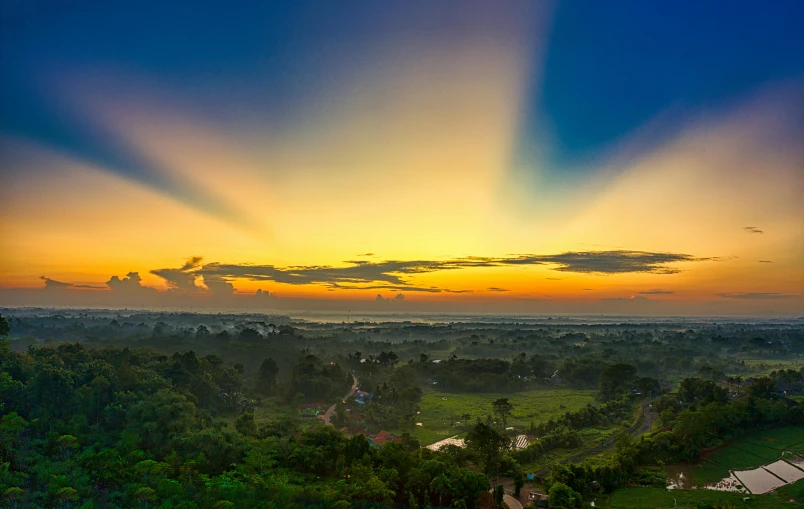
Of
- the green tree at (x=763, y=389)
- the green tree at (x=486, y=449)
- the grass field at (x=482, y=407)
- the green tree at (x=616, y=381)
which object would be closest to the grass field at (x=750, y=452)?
the green tree at (x=763, y=389)

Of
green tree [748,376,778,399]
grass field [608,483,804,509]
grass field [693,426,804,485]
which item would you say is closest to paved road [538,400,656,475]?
grass field [608,483,804,509]

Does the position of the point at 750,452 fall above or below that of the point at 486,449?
below

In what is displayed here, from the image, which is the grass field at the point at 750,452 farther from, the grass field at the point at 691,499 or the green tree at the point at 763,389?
the green tree at the point at 763,389

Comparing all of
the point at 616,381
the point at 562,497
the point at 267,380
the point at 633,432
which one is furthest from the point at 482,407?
the point at 562,497

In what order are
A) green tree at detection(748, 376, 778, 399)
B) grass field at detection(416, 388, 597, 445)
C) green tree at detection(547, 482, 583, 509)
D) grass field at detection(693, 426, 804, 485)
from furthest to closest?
green tree at detection(748, 376, 778, 399) → grass field at detection(416, 388, 597, 445) → grass field at detection(693, 426, 804, 485) → green tree at detection(547, 482, 583, 509)

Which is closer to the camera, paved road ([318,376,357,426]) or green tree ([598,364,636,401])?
paved road ([318,376,357,426])

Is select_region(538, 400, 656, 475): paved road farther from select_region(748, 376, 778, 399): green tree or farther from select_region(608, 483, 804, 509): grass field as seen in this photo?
select_region(748, 376, 778, 399): green tree

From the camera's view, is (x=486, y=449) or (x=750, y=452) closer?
(x=486, y=449)

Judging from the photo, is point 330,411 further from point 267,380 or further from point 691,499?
point 691,499

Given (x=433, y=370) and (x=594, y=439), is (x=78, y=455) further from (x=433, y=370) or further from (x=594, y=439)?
(x=433, y=370)
